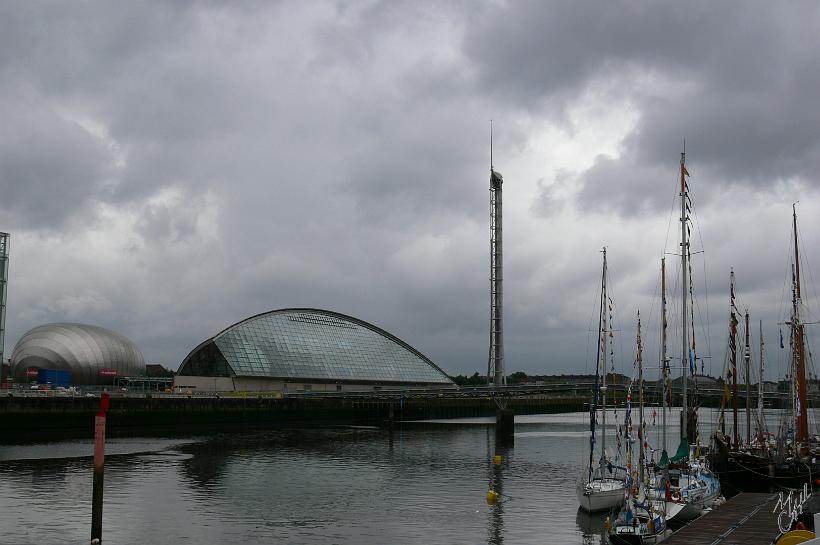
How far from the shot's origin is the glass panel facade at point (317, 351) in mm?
162125

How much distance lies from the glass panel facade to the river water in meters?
71.3

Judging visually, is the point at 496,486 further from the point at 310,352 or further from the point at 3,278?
the point at 310,352

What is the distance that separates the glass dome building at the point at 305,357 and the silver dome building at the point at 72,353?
15465 mm

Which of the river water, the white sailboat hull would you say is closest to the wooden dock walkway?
the river water

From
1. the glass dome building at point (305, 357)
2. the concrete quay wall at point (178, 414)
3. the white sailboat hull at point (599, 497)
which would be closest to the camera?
the white sailboat hull at point (599, 497)

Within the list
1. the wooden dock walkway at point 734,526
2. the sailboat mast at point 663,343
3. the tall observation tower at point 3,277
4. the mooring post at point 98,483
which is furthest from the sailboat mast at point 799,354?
the tall observation tower at point 3,277

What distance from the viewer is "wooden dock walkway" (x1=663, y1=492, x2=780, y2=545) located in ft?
110

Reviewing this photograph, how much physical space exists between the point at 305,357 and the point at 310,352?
271cm

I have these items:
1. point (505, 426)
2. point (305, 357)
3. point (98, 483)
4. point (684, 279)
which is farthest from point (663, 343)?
point (305, 357)

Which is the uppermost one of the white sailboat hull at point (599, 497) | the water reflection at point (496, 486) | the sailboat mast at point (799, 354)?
the sailboat mast at point (799, 354)

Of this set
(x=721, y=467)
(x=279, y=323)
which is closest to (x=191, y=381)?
(x=279, y=323)

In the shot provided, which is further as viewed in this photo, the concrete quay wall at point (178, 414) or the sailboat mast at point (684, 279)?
the concrete quay wall at point (178, 414)

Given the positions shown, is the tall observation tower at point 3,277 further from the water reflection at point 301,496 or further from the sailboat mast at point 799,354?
the sailboat mast at point 799,354

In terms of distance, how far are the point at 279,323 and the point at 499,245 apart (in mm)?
51749
